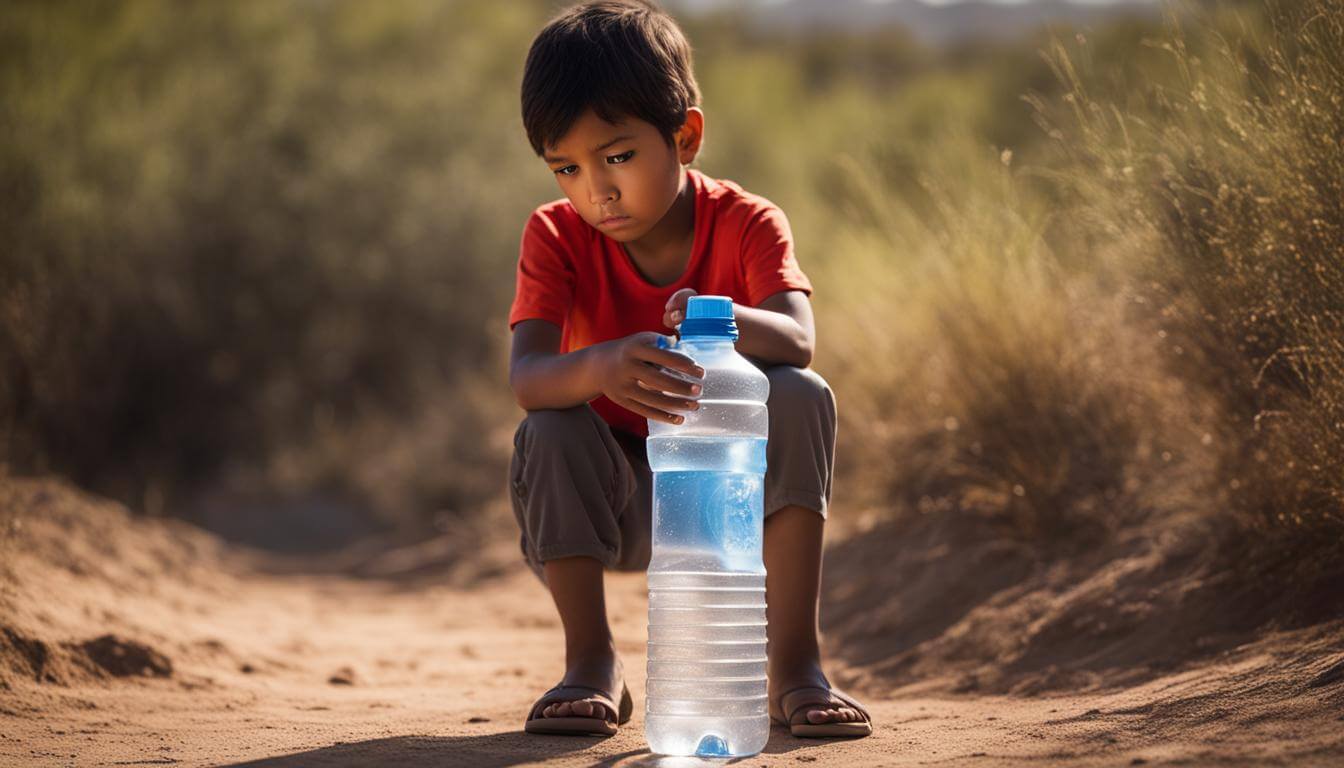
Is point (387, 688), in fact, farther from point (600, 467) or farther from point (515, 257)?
point (515, 257)

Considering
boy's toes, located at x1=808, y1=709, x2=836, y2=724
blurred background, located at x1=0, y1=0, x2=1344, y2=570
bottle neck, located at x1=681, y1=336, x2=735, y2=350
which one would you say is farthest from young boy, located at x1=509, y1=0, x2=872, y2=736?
blurred background, located at x1=0, y1=0, x2=1344, y2=570

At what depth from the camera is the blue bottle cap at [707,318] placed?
9.04ft

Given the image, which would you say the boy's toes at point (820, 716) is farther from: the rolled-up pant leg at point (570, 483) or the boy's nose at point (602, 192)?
the boy's nose at point (602, 192)

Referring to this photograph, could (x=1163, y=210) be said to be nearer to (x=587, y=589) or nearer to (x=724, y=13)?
(x=587, y=589)

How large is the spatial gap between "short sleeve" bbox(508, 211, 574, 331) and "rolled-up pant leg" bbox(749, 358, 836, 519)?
1.92 feet

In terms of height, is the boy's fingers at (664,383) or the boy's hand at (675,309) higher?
the boy's hand at (675,309)

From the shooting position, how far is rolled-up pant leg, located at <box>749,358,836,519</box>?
3062 mm

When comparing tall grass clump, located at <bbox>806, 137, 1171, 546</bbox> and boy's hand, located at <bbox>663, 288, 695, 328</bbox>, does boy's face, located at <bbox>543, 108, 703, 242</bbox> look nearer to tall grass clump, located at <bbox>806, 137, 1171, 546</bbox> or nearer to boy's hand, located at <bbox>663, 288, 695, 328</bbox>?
boy's hand, located at <bbox>663, 288, 695, 328</bbox>

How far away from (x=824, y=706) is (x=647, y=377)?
2.91 feet

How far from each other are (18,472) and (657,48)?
624cm

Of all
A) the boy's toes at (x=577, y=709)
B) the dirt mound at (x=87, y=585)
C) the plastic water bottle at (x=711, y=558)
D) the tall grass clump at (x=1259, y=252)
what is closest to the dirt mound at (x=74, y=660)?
the dirt mound at (x=87, y=585)

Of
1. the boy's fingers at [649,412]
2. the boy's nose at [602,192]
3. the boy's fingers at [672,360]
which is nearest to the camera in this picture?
the boy's fingers at [672,360]

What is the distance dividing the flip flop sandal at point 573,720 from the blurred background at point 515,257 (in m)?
1.86

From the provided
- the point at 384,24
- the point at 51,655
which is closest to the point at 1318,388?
the point at 51,655
